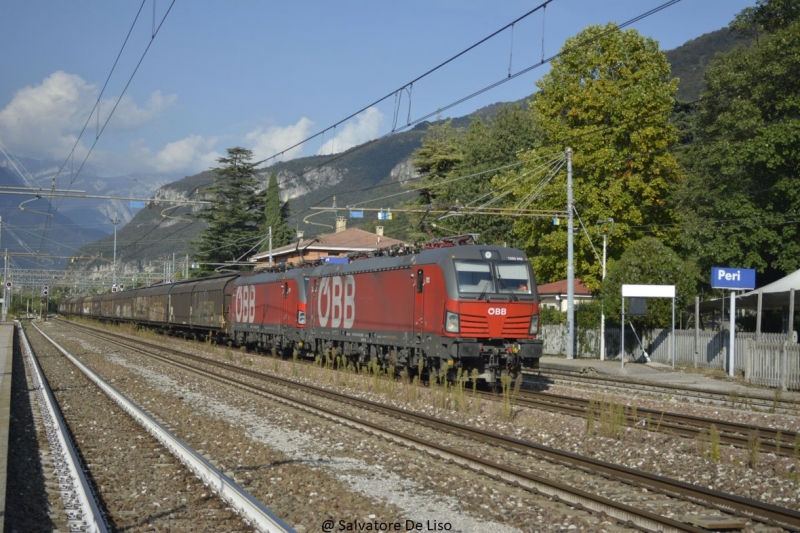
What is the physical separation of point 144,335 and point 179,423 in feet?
132

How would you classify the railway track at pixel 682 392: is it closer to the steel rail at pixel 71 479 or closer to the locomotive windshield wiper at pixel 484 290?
the locomotive windshield wiper at pixel 484 290

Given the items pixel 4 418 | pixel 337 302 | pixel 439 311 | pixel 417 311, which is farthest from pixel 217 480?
pixel 337 302

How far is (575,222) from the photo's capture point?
128ft

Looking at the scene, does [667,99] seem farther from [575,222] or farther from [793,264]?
[793,264]

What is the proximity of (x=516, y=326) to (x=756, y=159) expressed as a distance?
18839 mm

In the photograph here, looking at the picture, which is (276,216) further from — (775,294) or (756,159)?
(775,294)

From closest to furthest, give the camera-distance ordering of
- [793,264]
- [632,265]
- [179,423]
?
[179,423]
[632,265]
[793,264]

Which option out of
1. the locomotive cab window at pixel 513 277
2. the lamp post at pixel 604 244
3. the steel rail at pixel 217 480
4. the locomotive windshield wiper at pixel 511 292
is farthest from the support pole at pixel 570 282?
the steel rail at pixel 217 480

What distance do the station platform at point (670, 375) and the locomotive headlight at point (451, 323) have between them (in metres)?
6.97

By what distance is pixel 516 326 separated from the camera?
63.2 feet

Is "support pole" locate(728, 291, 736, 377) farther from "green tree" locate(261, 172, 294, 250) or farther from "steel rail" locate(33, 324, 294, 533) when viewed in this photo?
"green tree" locate(261, 172, 294, 250)

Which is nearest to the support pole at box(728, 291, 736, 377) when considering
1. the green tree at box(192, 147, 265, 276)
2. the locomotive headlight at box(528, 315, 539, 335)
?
the locomotive headlight at box(528, 315, 539, 335)

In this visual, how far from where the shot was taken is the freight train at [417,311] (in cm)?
1892

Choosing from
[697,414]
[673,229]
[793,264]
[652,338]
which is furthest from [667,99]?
[697,414]
